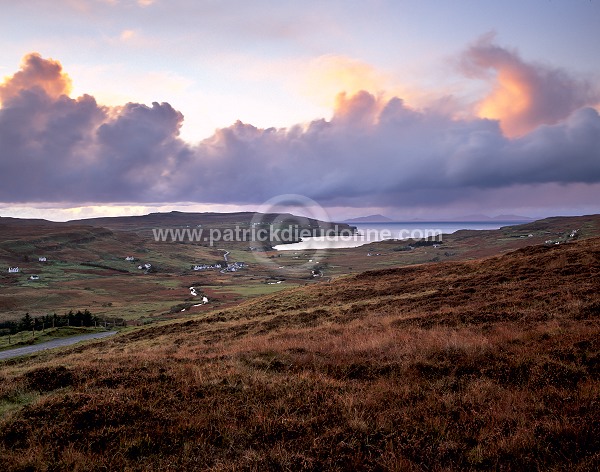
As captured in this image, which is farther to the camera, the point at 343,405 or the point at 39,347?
the point at 39,347

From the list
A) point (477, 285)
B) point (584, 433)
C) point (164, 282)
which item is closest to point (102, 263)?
point (164, 282)

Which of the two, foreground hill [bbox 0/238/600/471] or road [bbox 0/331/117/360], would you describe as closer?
foreground hill [bbox 0/238/600/471]

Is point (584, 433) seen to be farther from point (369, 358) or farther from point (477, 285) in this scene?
point (477, 285)

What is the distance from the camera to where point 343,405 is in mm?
8008

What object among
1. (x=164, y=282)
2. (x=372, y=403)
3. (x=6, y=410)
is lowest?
(x=164, y=282)

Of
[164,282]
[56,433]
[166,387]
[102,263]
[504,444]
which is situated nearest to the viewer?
[504,444]

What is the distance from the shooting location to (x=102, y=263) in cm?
19375

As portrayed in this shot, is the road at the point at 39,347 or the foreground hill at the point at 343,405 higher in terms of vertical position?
the foreground hill at the point at 343,405

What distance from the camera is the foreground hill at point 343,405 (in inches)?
237

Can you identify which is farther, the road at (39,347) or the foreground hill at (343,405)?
the road at (39,347)

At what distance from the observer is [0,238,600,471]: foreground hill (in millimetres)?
6031

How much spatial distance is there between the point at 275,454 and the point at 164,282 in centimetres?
15192

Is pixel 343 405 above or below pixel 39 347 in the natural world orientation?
above

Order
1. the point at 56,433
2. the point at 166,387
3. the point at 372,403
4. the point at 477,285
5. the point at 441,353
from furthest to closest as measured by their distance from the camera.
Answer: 1. the point at 477,285
2. the point at 441,353
3. the point at 166,387
4. the point at 372,403
5. the point at 56,433
